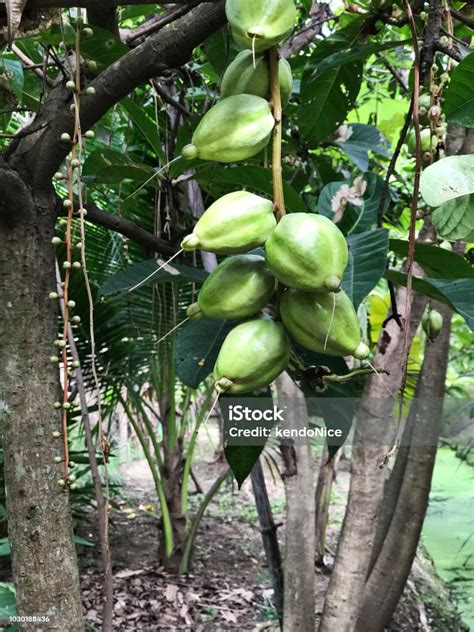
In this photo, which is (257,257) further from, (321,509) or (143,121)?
(321,509)

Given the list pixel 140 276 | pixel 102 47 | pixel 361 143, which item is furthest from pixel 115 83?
pixel 361 143

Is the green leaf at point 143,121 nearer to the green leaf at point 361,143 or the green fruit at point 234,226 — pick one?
the green leaf at point 361,143

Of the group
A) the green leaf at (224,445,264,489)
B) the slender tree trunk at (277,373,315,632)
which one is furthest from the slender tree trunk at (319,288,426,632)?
the green leaf at (224,445,264,489)

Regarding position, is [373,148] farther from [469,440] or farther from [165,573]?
[165,573]

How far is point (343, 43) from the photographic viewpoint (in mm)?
1153

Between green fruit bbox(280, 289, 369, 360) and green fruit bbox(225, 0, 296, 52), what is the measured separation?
0.22 meters

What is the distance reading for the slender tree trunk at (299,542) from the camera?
1685 millimetres

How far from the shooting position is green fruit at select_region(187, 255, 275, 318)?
1.61 ft

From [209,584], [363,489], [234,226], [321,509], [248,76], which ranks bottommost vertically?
[209,584]

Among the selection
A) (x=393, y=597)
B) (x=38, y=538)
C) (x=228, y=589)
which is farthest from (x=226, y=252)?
(x=228, y=589)

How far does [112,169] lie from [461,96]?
0.57 meters

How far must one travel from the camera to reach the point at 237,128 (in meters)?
0.49

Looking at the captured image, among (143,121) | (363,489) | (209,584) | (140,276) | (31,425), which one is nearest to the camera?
(31,425)

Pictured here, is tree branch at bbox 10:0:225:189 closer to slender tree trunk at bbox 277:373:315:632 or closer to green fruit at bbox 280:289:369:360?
green fruit at bbox 280:289:369:360
